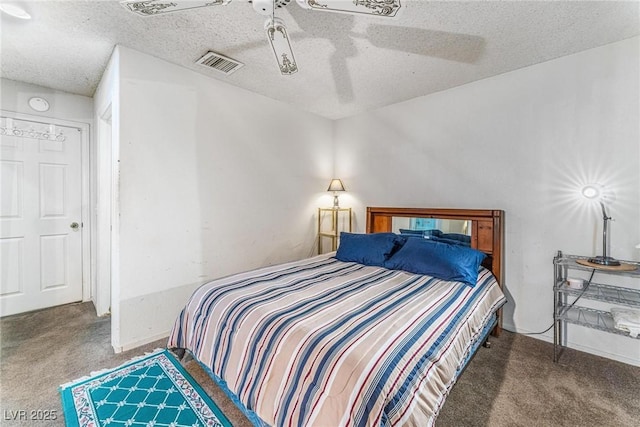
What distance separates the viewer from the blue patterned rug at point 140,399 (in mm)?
1518

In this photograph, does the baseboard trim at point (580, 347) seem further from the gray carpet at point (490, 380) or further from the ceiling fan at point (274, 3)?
the ceiling fan at point (274, 3)

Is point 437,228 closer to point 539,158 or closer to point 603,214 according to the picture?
point 539,158

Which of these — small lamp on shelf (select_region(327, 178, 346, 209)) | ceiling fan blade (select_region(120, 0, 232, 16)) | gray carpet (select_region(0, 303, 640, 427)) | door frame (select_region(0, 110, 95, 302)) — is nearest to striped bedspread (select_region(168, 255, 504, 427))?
gray carpet (select_region(0, 303, 640, 427))

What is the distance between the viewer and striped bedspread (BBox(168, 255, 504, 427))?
42.3 inches

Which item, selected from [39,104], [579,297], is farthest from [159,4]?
[579,297]

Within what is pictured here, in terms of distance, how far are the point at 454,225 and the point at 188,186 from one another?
2.73 metres

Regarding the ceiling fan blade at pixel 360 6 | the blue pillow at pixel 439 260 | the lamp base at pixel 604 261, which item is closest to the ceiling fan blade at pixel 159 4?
the ceiling fan blade at pixel 360 6

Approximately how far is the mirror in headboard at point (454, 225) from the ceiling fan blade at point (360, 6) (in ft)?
6.79

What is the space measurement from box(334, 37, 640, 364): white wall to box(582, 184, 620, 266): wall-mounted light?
0.21 feet

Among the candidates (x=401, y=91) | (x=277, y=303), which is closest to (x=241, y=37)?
(x=401, y=91)

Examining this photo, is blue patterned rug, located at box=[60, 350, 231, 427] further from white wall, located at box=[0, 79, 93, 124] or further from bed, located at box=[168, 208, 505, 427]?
white wall, located at box=[0, 79, 93, 124]

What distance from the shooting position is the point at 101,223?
2.95 m

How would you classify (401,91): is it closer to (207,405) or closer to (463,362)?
(463,362)

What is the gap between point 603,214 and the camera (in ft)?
6.94
